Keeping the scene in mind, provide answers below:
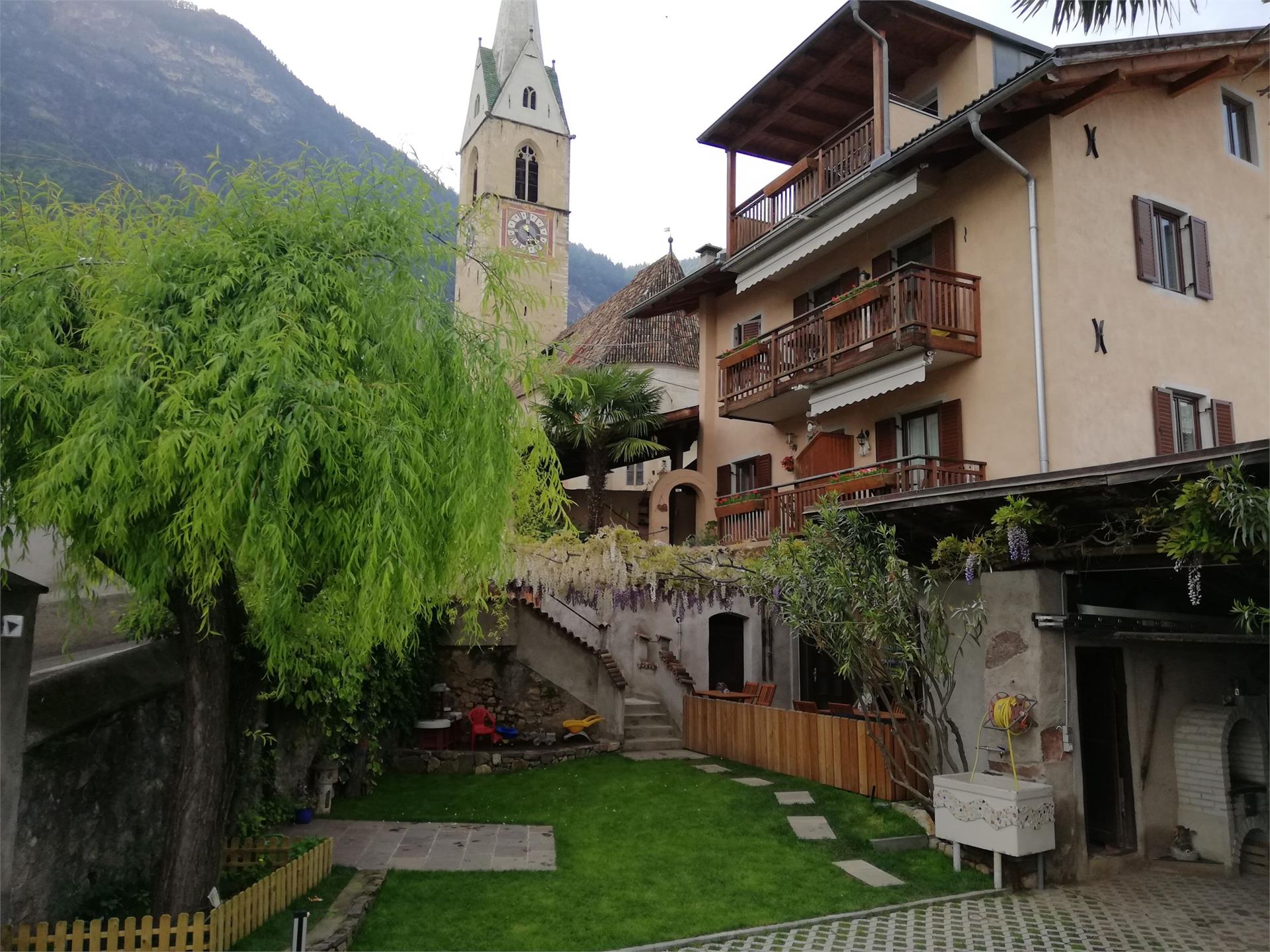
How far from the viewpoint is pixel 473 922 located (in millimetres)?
7527

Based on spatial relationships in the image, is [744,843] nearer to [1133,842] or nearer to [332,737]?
[1133,842]

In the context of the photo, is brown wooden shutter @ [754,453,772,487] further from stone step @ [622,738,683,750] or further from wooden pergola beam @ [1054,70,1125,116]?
wooden pergola beam @ [1054,70,1125,116]

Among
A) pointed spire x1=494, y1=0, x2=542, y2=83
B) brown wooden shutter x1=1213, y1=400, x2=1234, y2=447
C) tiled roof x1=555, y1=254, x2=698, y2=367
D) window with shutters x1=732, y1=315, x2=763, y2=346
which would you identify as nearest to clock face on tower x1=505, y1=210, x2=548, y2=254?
pointed spire x1=494, y1=0, x2=542, y2=83

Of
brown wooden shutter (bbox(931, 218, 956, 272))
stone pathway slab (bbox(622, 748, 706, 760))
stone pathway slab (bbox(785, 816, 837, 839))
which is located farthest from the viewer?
stone pathway slab (bbox(622, 748, 706, 760))

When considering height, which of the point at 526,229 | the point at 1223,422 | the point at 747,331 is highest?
the point at 526,229

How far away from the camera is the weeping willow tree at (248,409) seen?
5398 mm

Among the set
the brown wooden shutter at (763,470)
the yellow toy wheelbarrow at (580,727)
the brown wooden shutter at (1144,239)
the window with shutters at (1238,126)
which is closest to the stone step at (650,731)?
the yellow toy wheelbarrow at (580,727)

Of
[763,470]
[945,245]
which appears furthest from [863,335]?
[763,470]

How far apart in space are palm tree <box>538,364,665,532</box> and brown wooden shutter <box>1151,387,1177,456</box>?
9.09 meters

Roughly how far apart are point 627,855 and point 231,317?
6838 mm

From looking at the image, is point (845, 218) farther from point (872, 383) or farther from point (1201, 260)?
point (1201, 260)

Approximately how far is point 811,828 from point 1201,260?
10.9m

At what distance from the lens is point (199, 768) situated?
682 cm

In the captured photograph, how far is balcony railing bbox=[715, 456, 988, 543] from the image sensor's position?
13398 mm
